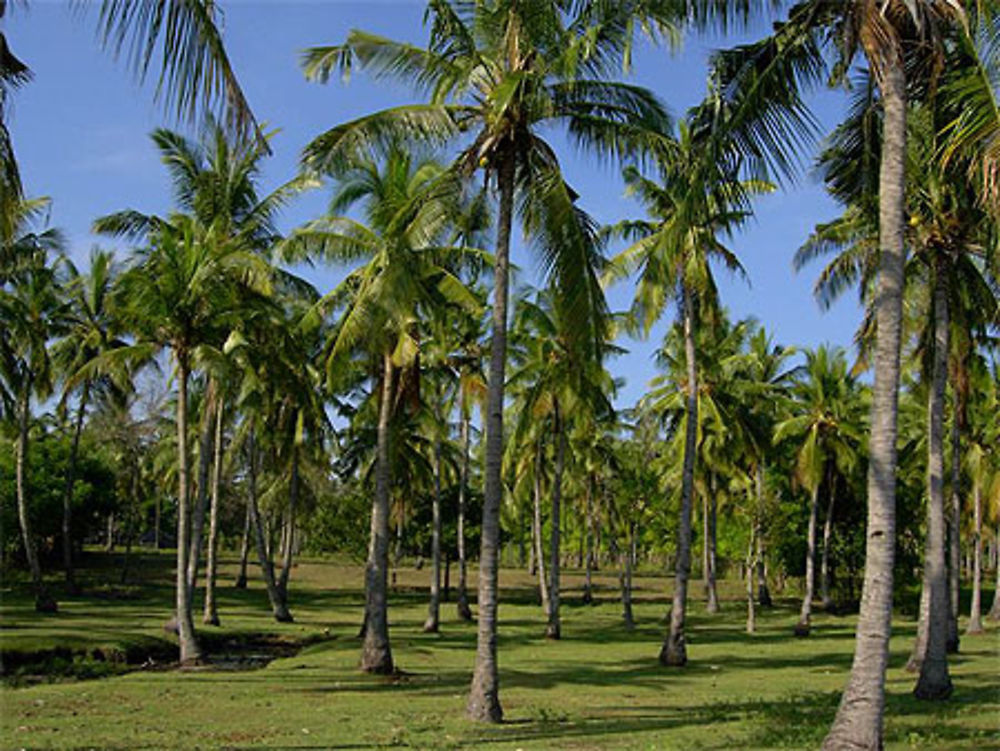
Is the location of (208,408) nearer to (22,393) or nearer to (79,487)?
(22,393)

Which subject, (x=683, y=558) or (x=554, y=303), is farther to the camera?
(x=683, y=558)

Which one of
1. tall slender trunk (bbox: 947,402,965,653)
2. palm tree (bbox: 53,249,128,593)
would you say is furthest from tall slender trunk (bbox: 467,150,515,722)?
palm tree (bbox: 53,249,128,593)

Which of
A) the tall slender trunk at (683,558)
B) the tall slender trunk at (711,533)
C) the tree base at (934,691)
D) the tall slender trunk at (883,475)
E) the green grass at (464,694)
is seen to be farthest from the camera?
the tall slender trunk at (711,533)

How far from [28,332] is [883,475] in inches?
1040

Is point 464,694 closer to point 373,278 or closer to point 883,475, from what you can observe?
point 373,278

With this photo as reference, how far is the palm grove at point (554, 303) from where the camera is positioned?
35.6 feet

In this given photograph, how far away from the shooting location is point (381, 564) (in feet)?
67.2

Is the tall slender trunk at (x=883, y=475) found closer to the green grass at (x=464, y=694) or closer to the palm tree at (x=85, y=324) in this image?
the green grass at (x=464, y=694)

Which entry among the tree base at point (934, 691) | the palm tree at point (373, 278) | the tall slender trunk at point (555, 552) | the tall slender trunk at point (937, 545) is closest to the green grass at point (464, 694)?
the tree base at point (934, 691)

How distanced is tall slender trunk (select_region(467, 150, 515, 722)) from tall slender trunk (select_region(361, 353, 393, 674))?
19.7 feet

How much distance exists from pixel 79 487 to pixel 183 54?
4308cm

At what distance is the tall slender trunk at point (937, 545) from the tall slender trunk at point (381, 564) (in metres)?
10.4

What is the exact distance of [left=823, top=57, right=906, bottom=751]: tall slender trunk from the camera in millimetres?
9195

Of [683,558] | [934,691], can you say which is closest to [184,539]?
[683,558]
